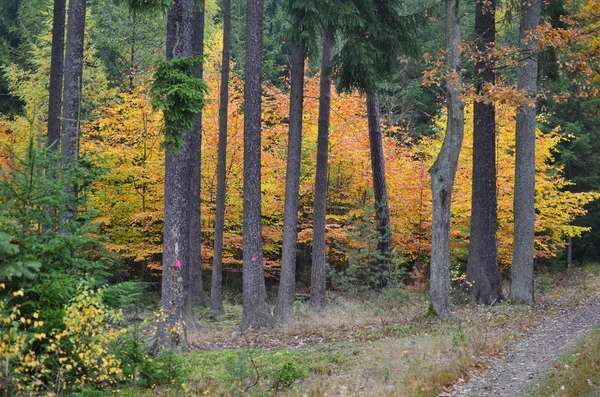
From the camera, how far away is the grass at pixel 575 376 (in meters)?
7.40

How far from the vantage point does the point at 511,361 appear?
32.3 ft

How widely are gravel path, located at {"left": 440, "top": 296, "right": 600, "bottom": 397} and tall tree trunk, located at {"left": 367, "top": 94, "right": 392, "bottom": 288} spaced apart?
7.25m

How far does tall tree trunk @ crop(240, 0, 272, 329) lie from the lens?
47.5ft

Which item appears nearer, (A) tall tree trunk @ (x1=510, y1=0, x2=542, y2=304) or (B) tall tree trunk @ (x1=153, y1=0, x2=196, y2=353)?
(B) tall tree trunk @ (x1=153, y1=0, x2=196, y2=353)

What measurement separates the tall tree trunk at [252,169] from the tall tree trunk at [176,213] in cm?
311

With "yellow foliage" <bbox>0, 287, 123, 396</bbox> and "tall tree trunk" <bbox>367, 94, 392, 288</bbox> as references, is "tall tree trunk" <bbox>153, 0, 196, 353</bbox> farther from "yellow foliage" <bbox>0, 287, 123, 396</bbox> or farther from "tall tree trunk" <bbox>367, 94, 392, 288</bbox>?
"tall tree trunk" <bbox>367, 94, 392, 288</bbox>

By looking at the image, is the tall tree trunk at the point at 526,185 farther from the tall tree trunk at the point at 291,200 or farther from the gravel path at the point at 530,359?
the tall tree trunk at the point at 291,200

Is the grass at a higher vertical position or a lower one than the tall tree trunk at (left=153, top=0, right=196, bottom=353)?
lower

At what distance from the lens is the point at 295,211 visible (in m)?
16.6

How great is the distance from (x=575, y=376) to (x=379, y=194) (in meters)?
14.5

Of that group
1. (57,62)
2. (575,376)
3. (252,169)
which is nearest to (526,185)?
(252,169)

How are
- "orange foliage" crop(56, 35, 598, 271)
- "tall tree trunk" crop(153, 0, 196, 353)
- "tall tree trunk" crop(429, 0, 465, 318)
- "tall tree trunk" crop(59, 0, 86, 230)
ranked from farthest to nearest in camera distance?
"orange foliage" crop(56, 35, 598, 271) < "tall tree trunk" crop(59, 0, 86, 230) < "tall tree trunk" crop(429, 0, 465, 318) < "tall tree trunk" crop(153, 0, 196, 353)

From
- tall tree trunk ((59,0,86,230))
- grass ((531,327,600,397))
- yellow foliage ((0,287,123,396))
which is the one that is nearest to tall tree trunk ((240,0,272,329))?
tall tree trunk ((59,0,86,230))

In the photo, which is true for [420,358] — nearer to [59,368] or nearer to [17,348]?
[59,368]
